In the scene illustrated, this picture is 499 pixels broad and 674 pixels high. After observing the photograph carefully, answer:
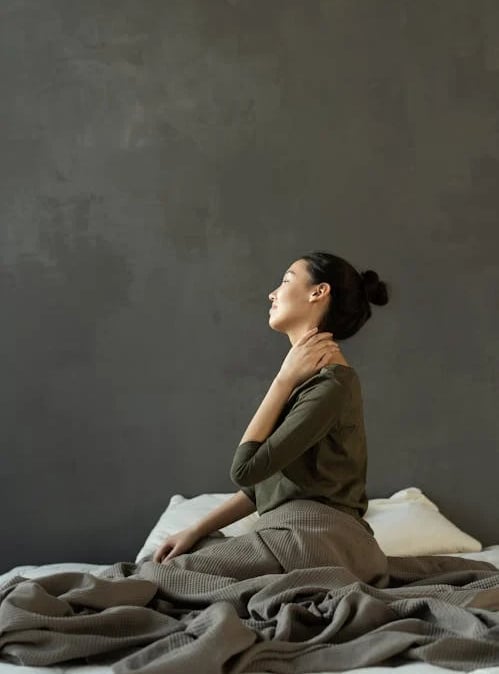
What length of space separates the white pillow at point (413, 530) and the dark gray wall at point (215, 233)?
24cm

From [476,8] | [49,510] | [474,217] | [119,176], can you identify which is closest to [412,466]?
[474,217]

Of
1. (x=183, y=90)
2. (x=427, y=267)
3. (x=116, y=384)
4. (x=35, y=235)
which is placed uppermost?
(x=183, y=90)

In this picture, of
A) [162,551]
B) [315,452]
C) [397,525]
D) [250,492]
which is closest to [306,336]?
[315,452]

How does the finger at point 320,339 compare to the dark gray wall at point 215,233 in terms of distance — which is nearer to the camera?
the finger at point 320,339

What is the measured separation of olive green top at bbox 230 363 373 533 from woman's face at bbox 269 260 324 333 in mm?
155

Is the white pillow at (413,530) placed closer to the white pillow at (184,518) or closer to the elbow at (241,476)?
the white pillow at (184,518)

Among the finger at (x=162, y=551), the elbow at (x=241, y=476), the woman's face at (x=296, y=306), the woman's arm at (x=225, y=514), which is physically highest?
the woman's face at (x=296, y=306)

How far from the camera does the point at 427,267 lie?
3.11 metres

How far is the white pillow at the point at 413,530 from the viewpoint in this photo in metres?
2.59

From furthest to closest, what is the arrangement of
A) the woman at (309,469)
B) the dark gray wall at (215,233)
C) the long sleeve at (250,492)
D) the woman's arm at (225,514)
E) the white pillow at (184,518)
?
the dark gray wall at (215,233)
the white pillow at (184,518)
the long sleeve at (250,492)
the woman's arm at (225,514)
the woman at (309,469)

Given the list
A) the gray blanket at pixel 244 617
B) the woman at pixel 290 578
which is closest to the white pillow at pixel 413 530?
the woman at pixel 290 578

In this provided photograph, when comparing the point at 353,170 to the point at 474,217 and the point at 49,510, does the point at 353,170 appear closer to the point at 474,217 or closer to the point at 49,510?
the point at 474,217

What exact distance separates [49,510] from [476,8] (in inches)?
91.8

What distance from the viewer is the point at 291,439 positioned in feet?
6.15
